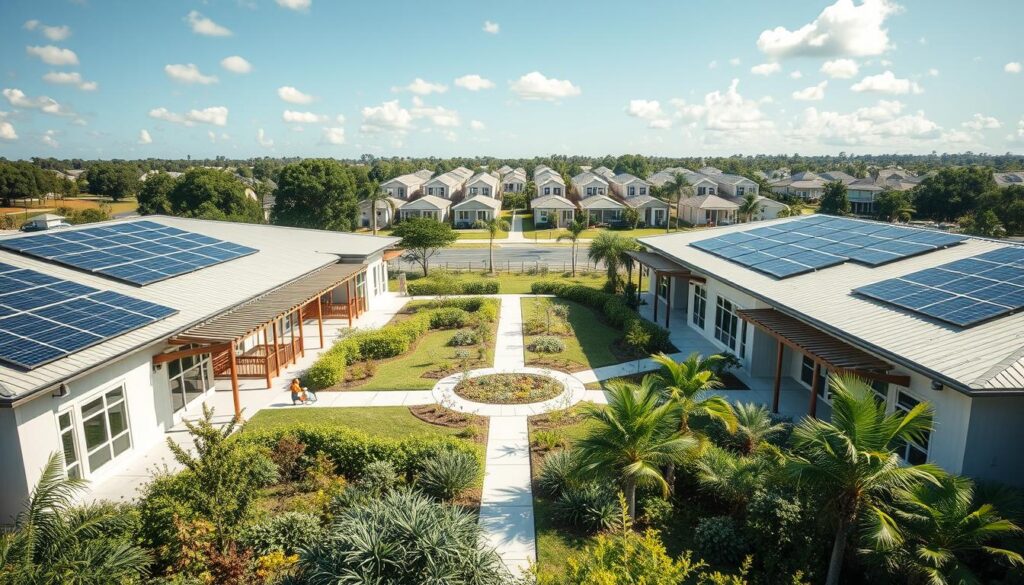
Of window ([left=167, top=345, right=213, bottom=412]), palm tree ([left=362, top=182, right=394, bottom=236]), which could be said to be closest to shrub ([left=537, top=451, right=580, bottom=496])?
window ([left=167, top=345, right=213, bottom=412])

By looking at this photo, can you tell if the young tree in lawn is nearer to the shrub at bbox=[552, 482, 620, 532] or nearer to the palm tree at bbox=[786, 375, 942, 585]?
the shrub at bbox=[552, 482, 620, 532]

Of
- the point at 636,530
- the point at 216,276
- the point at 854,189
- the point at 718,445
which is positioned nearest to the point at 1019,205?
the point at 854,189

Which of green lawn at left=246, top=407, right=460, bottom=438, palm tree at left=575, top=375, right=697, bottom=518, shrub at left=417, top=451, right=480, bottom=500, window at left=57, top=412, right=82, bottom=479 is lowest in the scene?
green lawn at left=246, top=407, right=460, bottom=438

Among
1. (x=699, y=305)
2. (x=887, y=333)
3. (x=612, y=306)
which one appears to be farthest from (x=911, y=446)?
(x=612, y=306)

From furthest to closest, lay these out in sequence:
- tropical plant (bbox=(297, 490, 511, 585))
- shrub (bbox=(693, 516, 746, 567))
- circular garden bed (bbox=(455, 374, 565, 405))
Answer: circular garden bed (bbox=(455, 374, 565, 405))
shrub (bbox=(693, 516, 746, 567))
tropical plant (bbox=(297, 490, 511, 585))

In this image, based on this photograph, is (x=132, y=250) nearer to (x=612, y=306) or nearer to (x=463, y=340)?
(x=463, y=340)

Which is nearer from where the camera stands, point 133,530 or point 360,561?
point 360,561

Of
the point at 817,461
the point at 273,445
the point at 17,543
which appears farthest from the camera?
the point at 273,445

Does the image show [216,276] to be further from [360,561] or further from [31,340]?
[360,561]
